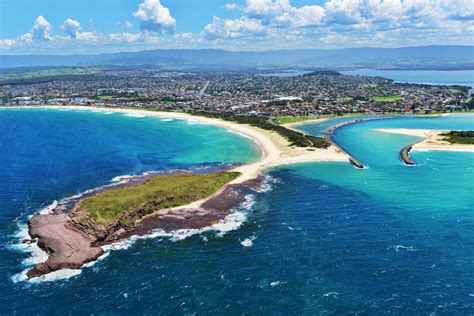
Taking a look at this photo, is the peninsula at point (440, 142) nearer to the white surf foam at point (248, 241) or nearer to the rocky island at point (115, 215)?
the rocky island at point (115, 215)

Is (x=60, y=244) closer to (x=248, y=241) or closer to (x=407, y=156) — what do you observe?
(x=248, y=241)

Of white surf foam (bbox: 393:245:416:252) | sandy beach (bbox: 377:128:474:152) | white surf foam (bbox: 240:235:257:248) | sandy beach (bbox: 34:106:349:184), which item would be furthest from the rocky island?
sandy beach (bbox: 377:128:474:152)

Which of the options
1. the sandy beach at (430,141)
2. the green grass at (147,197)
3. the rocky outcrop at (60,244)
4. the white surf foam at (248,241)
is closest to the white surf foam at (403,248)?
the white surf foam at (248,241)

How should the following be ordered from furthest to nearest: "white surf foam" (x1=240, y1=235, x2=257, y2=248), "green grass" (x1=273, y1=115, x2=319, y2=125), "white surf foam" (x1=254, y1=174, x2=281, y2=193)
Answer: "green grass" (x1=273, y1=115, x2=319, y2=125) → "white surf foam" (x1=254, y1=174, x2=281, y2=193) → "white surf foam" (x1=240, y1=235, x2=257, y2=248)

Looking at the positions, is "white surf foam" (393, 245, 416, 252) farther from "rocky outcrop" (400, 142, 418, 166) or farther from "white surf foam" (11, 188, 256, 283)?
"rocky outcrop" (400, 142, 418, 166)

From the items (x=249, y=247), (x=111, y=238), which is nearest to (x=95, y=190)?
(x=111, y=238)

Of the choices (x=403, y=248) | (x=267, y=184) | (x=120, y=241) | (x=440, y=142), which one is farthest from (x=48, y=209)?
(x=440, y=142)

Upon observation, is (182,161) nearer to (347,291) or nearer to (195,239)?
(195,239)
